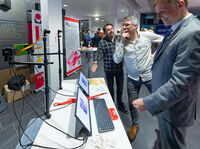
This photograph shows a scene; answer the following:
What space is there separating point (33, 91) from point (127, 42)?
257 centimetres

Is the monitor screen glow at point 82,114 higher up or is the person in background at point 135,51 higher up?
the person in background at point 135,51

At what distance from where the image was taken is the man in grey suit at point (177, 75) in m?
0.68

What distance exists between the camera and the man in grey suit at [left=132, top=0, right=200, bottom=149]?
2.22 ft

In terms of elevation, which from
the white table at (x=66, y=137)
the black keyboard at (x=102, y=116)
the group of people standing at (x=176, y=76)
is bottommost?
the white table at (x=66, y=137)

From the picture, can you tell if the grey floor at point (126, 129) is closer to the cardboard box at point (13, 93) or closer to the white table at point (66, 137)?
the cardboard box at point (13, 93)

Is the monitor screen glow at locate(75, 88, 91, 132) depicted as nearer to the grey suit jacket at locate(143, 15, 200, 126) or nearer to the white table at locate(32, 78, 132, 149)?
the white table at locate(32, 78, 132, 149)

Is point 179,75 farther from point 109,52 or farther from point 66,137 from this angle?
point 109,52

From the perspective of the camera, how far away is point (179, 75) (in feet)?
2.29

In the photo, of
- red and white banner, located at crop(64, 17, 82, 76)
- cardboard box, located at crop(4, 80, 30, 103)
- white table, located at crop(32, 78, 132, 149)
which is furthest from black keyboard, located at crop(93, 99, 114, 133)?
red and white banner, located at crop(64, 17, 82, 76)

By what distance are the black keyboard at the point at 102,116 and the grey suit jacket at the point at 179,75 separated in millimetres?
315

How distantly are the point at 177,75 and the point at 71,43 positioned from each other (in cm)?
382

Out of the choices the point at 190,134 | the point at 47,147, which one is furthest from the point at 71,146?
the point at 190,134

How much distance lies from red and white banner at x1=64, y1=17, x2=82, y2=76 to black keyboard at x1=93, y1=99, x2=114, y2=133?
3047mm

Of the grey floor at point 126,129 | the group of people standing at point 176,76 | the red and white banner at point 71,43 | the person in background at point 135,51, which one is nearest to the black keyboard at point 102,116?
the group of people standing at point 176,76
